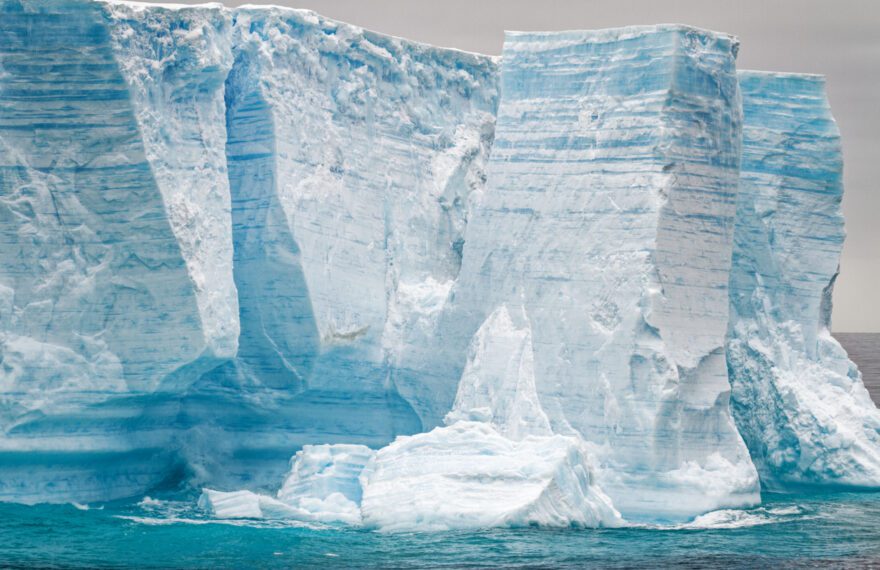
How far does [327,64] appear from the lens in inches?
939

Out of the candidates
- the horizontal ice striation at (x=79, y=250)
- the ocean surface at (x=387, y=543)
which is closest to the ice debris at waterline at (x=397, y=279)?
the horizontal ice striation at (x=79, y=250)

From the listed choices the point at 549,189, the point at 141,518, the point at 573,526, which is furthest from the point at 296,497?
the point at 549,189

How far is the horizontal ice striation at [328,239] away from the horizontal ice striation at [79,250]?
1525 millimetres

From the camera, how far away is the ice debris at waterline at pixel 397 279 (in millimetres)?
21062

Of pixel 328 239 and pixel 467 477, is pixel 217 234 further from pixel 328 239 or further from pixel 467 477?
pixel 467 477

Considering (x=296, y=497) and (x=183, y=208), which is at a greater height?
(x=183, y=208)

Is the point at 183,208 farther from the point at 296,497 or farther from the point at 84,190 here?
the point at 296,497

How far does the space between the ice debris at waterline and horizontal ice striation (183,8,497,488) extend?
0.13 feet

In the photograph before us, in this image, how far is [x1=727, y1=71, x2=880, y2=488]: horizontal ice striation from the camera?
2480cm

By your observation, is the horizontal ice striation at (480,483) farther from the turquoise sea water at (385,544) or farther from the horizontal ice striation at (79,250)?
the horizontal ice striation at (79,250)

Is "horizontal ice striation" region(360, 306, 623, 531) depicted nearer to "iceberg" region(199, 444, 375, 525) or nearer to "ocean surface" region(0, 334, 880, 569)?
"ocean surface" region(0, 334, 880, 569)

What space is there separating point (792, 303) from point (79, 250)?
962cm

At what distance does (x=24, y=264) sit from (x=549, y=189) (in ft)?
20.2

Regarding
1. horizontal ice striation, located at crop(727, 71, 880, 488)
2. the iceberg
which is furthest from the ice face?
horizontal ice striation, located at crop(727, 71, 880, 488)
